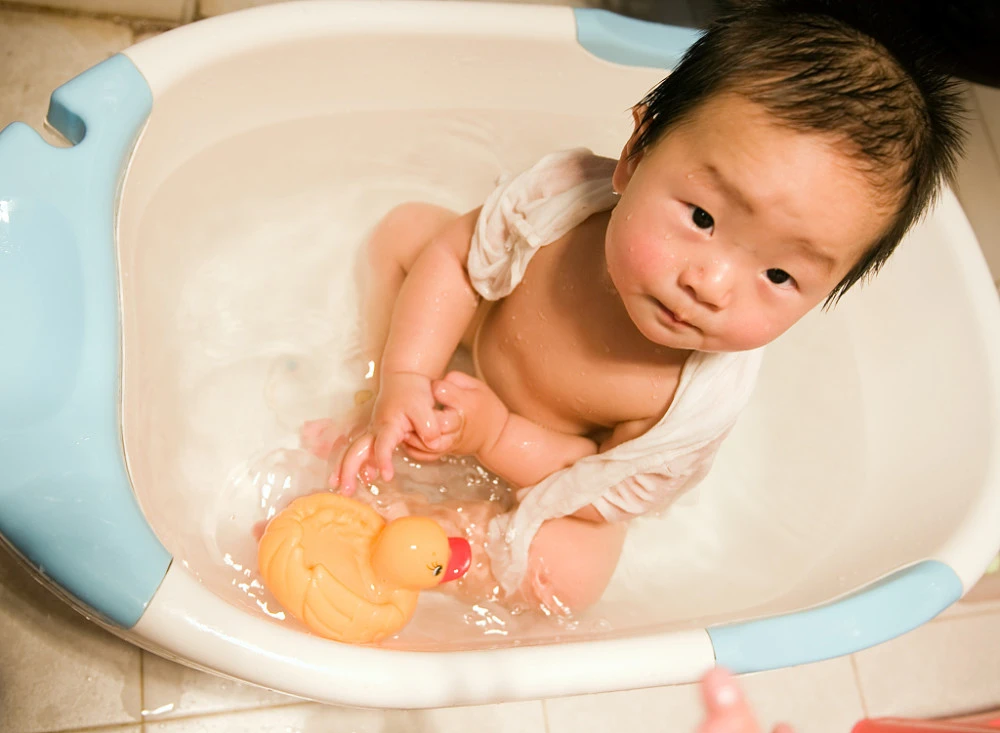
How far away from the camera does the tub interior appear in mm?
979

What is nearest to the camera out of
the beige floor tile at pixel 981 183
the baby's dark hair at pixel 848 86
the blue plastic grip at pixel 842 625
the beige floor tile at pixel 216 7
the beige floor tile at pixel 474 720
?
the baby's dark hair at pixel 848 86

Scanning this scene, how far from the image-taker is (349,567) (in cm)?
83

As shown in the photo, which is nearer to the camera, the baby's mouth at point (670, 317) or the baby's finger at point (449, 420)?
the baby's mouth at point (670, 317)

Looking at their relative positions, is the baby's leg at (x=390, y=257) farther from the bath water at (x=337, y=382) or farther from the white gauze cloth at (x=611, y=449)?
the white gauze cloth at (x=611, y=449)

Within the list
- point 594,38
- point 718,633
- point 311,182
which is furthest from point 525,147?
point 718,633

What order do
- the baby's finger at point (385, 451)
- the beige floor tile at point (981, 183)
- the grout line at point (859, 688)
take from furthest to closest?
1. the beige floor tile at point (981, 183)
2. the grout line at point (859, 688)
3. the baby's finger at point (385, 451)

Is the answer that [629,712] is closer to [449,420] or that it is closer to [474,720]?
[474,720]

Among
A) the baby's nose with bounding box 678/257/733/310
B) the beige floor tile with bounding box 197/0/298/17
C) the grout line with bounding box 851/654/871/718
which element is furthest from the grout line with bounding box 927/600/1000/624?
the beige floor tile with bounding box 197/0/298/17

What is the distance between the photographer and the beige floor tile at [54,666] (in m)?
0.98

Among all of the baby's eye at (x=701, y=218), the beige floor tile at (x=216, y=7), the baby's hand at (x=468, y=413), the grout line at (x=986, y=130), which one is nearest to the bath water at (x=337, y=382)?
the baby's hand at (x=468, y=413)

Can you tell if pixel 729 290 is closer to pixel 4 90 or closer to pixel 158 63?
pixel 158 63

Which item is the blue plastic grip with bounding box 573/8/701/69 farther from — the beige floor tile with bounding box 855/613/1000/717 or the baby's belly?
the beige floor tile with bounding box 855/613/1000/717

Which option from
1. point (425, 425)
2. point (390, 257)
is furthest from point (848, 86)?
point (390, 257)

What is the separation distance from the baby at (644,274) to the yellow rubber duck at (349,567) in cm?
8
